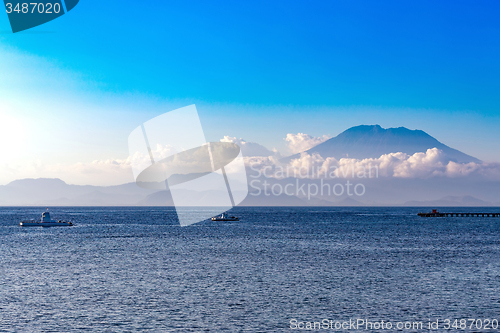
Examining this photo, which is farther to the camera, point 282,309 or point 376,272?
point 376,272

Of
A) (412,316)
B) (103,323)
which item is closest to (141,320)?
(103,323)

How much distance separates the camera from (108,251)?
73.0m

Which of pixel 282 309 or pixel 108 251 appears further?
pixel 108 251

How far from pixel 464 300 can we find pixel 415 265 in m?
20.6

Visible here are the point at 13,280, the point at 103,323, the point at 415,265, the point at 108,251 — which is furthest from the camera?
the point at 108,251

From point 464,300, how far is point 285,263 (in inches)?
996

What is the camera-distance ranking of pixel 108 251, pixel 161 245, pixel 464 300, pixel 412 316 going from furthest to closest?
pixel 161 245
pixel 108 251
pixel 464 300
pixel 412 316

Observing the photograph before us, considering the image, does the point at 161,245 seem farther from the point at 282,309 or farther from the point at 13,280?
the point at 282,309

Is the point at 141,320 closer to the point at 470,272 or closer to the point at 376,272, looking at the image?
the point at 376,272

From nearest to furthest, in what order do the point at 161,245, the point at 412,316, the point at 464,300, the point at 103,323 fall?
the point at 103,323, the point at 412,316, the point at 464,300, the point at 161,245

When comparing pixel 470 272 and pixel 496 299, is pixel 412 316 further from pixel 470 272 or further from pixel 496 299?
pixel 470 272

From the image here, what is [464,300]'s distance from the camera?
3741cm

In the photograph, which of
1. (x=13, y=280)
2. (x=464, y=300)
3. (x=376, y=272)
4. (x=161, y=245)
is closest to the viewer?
(x=464, y=300)

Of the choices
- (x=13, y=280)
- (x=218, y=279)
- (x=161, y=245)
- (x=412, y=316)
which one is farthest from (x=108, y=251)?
(x=412, y=316)
